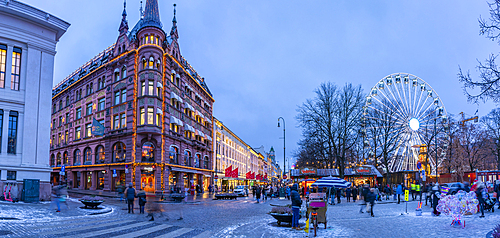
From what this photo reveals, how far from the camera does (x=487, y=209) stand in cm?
A: 1908

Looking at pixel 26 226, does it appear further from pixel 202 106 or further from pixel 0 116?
pixel 202 106

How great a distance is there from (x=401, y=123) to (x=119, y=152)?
36032 mm

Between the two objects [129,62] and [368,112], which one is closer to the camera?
[129,62]

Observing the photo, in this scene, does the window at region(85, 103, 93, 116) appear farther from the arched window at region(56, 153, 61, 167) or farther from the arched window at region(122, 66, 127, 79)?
the arched window at region(56, 153, 61, 167)

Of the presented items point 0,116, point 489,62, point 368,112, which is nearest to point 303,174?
point 368,112

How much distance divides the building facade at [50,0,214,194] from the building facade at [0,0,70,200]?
12132mm

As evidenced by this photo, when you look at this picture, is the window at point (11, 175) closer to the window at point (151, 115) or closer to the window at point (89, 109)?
the window at point (151, 115)

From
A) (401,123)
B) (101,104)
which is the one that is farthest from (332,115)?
(101,104)

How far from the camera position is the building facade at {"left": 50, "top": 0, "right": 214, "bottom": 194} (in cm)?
3950

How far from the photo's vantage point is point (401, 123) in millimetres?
45406

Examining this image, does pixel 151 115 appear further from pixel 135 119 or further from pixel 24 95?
pixel 24 95

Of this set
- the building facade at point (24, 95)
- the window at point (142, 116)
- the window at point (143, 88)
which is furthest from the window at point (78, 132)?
the building facade at point (24, 95)

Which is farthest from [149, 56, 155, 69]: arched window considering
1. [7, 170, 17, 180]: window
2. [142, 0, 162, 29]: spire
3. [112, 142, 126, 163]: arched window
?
[7, 170, 17, 180]: window

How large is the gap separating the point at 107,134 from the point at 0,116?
21456 mm
